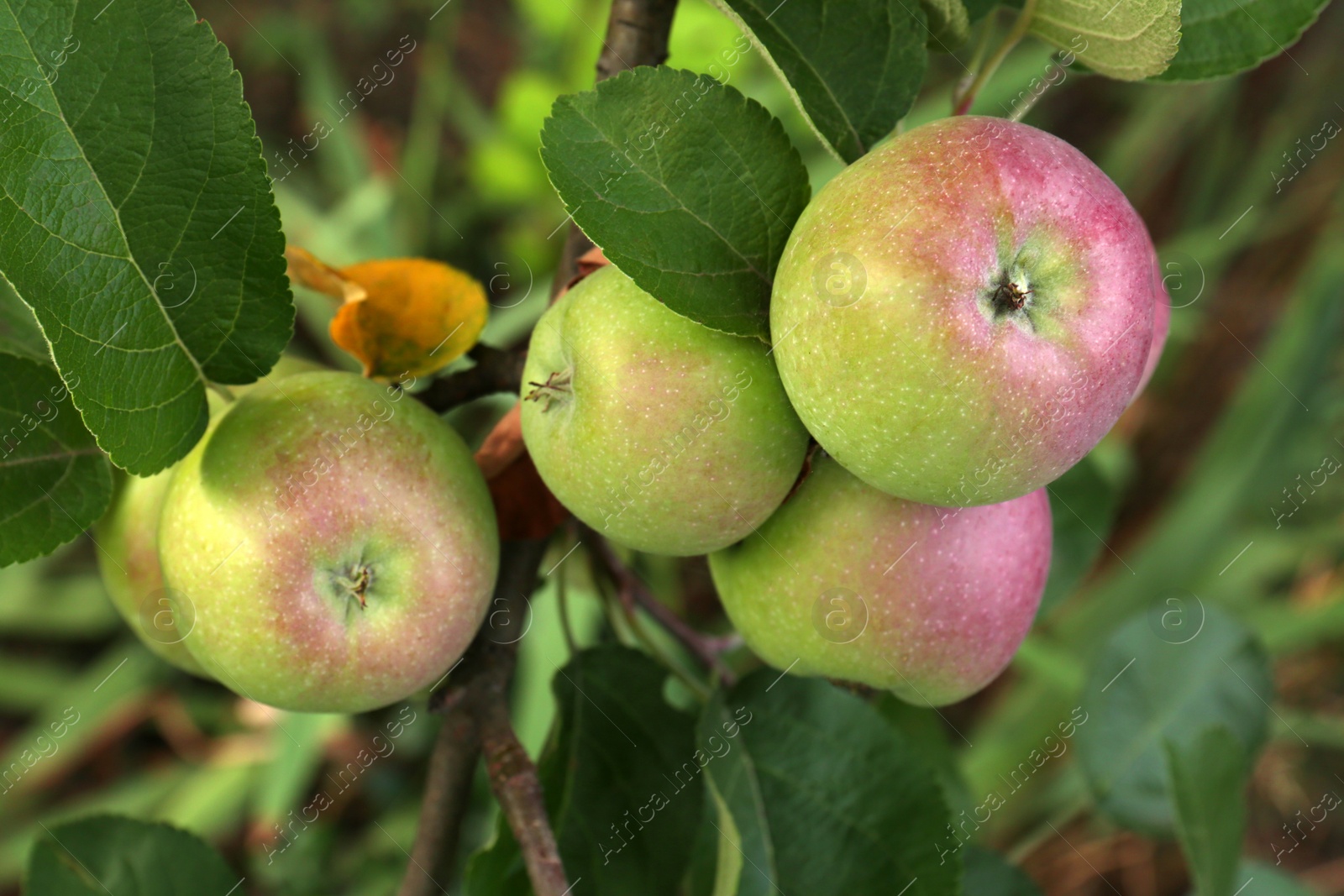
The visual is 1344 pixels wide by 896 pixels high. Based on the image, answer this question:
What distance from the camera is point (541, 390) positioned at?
1.68 ft

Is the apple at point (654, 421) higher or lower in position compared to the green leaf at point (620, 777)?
higher

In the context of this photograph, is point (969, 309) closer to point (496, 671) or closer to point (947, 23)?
point (947, 23)

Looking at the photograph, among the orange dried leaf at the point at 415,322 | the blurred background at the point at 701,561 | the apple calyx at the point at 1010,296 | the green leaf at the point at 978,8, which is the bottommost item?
the blurred background at the point at 701,561

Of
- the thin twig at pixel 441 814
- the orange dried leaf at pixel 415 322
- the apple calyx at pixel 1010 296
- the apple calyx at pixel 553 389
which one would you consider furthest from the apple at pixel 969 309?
the thin twig at pixel 441 814

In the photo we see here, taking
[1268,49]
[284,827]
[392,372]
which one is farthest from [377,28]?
[1268,49]

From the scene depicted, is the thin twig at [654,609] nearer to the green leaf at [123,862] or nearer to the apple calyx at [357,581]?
the apple calyx at [357,581]

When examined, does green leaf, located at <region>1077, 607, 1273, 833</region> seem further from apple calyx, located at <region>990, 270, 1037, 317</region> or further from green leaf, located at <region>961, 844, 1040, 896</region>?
apple calyx, located at <region>990, 270, 1037, 317</region>

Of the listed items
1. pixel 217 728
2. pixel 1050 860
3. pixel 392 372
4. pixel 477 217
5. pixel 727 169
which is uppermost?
pixel 727 169

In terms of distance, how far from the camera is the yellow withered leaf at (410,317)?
597 mm

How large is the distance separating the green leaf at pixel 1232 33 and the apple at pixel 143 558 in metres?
0.64

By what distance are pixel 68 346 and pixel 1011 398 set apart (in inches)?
16.6

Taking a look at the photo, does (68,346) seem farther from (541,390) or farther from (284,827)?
(284,827)

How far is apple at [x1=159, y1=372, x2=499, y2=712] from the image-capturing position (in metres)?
0.51

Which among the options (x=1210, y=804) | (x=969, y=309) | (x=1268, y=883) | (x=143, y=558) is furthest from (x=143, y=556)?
(x=1268, y=883)
